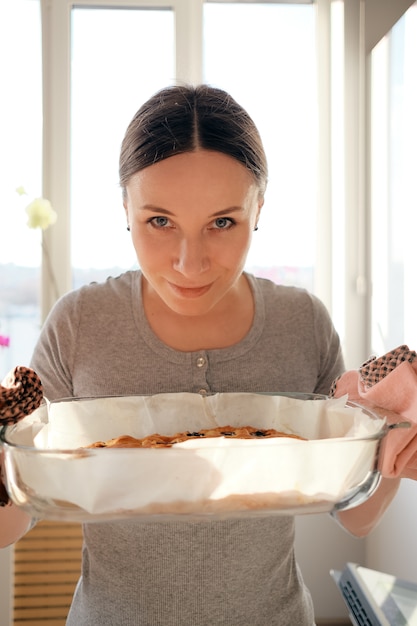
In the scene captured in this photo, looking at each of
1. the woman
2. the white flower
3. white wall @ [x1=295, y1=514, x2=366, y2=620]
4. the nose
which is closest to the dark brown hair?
the woman

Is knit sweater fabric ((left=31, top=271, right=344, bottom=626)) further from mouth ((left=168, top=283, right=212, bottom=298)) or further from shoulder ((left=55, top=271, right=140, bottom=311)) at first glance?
mouth ((left=168, top=283, right=212, bottom=298))

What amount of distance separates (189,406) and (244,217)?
0.87ft

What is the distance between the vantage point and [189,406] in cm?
86

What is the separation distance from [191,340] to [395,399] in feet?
1.37

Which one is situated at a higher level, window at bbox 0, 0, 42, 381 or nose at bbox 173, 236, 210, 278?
window at bbox 0, 0, 42, 381

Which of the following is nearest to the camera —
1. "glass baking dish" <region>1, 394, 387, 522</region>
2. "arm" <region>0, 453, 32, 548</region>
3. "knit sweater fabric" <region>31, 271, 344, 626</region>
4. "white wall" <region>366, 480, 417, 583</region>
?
"glass baking dish" <region>1, 394, 387, 522</region>

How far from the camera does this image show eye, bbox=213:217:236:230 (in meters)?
0.91

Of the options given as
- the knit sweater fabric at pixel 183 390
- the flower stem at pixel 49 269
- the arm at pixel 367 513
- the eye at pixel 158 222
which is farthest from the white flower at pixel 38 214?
the arm at pixel 367 513

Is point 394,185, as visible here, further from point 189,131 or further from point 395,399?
point 395,399

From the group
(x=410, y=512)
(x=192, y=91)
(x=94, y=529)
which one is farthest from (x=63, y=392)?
(x=410, y=512)

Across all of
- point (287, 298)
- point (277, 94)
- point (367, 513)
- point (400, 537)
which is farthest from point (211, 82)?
point (367, 513)

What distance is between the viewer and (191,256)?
0.87 metres

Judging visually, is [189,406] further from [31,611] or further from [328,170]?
[328,170]

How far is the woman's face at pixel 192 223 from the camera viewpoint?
0.86 m
